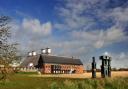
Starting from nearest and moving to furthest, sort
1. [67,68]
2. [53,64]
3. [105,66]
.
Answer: [105,66] < [53,64] < [67,68]

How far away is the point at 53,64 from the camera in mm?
94062

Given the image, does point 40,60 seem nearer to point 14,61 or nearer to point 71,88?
point 71,88

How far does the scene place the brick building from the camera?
9238 centimetres

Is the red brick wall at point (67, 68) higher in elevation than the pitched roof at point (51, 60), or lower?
lower

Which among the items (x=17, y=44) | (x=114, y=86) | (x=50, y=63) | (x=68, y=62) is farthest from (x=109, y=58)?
(x=68, y=62)

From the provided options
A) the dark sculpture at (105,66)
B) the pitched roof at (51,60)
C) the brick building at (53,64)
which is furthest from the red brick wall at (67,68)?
the dark sculpture at (105,66)

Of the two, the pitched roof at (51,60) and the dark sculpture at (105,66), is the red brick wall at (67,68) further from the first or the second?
the dark sculpture at (105,66)

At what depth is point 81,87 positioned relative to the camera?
80.4 feet

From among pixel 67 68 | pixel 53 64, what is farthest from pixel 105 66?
pixel 67 68

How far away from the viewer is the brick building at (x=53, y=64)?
3637 inches

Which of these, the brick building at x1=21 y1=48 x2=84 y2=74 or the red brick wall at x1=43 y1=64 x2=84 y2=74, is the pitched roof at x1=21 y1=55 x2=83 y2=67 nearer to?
the brick building at x1=21 y1=48 x2=84 y2=74

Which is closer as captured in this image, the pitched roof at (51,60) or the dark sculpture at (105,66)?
the dark sculpture at (105,66)

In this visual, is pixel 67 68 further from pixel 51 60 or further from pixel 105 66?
pixel 105 66

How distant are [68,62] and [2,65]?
87006 millimetres
